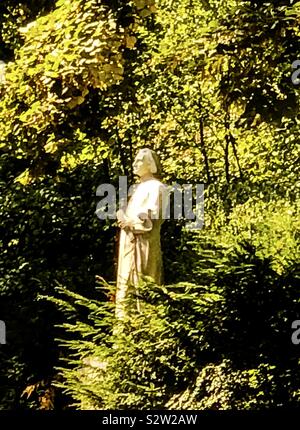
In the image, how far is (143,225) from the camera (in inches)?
344

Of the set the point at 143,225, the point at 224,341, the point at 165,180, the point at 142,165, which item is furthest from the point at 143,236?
the point at 165,180

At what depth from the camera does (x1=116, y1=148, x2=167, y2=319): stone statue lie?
8.64 meters

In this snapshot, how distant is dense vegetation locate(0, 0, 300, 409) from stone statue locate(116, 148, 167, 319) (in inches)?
16.1

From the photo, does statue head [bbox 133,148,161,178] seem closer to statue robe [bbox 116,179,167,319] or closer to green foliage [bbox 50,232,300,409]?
statue robe [bbox 116,179,167,319]

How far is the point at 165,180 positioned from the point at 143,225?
6724mm

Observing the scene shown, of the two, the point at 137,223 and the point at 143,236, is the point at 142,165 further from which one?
the point at 143,236

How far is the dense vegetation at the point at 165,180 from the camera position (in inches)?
249

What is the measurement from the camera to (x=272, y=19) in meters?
8.60

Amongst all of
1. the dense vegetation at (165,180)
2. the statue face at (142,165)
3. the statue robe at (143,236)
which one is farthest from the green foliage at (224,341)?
the statue face at (142,165)

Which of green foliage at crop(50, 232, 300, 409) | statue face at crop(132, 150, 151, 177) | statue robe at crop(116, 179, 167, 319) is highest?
statue face at crop(132, 150, 151, 177)

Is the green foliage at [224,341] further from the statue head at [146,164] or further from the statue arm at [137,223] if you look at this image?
the statue head at [146,164]

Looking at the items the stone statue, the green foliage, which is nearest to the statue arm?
the stone statue
